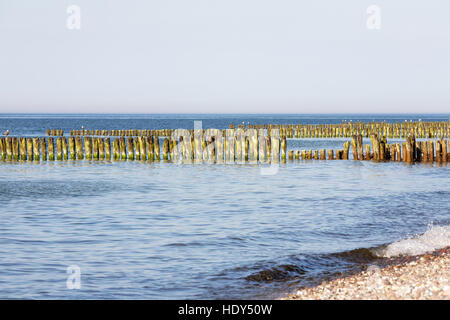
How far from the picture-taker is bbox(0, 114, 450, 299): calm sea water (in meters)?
9.80

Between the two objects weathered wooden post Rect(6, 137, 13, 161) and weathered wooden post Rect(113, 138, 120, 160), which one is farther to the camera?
weathered wooden post Rect(113, 138, 120, 160)

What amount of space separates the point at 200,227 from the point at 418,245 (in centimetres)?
530

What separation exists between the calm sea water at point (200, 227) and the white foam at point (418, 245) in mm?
95

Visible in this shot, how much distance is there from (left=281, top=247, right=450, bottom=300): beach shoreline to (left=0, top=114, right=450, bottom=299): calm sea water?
0.94m

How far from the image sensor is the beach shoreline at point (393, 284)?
7406 millimetres

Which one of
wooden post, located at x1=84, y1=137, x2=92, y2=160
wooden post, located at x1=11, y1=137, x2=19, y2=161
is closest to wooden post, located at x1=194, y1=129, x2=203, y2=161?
wooden post, located at x1=84, y1=137, x2=92, y2=160

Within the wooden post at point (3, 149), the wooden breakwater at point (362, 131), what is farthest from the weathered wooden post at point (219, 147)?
the wooden breakwater at point (362, 131)

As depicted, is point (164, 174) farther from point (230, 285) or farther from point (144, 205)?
point (230, 285)

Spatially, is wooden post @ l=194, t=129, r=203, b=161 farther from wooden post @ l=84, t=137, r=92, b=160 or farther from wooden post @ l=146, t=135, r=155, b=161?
wooden post @ l=84, t=137, r=92, b=160

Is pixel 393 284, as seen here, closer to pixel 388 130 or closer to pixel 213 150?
pixel 213 150

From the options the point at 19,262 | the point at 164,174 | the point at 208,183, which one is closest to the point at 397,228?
the point at 19,262

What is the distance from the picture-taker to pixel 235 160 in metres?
34.8

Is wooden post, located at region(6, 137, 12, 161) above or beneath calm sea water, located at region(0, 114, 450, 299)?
above

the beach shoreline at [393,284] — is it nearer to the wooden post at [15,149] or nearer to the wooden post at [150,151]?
the wooden post at [150,151]
